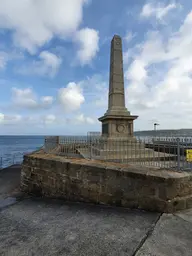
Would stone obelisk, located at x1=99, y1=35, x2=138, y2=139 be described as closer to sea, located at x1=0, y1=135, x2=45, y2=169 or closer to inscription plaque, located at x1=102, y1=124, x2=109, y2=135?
inscription plaque, located at x1=102, y1=124, x2=109, y2=135

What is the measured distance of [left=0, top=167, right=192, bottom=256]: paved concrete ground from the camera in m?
2.45

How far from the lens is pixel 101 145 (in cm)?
756

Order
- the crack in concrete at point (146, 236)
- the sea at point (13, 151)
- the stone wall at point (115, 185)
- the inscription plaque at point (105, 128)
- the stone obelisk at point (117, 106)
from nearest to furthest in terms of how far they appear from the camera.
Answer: the crack in concrete at point (146, 236) → the stone wall at point (115, 185) → the stone obelisk at point (117, 106) → the inscription plaque at point (105, 128) → the sea at point (13, 151)

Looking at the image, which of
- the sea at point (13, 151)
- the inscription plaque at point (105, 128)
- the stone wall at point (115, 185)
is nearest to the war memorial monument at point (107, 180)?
the stone wall at point (115, 185)

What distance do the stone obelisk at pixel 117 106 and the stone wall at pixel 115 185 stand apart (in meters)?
3.73

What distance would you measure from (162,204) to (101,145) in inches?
171

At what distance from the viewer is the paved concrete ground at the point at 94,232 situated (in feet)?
8.03

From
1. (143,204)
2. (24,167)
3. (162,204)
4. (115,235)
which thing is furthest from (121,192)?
(24,167)

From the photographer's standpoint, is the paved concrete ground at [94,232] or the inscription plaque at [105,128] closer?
the paved concrete ground at [94,232]

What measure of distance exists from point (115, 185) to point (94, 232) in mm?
1371

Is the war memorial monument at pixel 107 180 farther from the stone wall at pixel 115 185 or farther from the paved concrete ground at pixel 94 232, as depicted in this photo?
the paved concrete ground at pixel 94 232

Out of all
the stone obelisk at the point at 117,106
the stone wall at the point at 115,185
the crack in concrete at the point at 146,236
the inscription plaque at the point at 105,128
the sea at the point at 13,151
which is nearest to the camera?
the crack in concrete at the point at 146,236

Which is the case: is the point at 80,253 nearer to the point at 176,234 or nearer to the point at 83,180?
the point at 176,234

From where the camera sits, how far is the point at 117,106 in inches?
337
